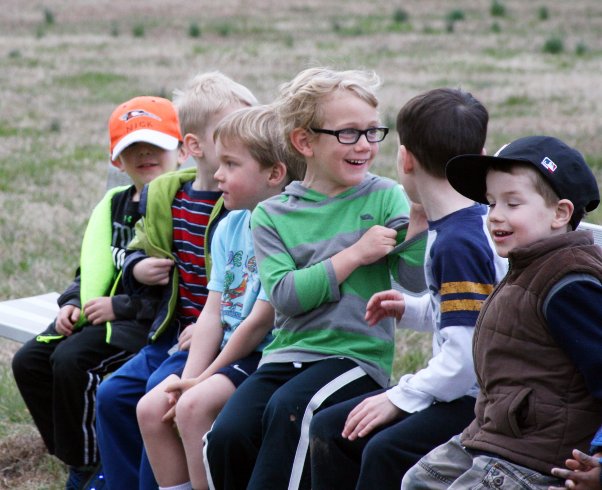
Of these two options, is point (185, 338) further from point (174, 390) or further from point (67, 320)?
point (67, 320)

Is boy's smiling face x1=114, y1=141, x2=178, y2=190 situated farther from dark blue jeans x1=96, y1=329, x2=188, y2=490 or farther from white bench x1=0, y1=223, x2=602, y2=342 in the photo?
dark blue jeans x1=96, y1=329, x2=188, y2=490

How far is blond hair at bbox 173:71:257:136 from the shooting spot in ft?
13.7

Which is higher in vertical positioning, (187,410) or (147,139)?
(147,139)

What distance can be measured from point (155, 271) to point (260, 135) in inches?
26.7

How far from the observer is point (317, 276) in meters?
3.34

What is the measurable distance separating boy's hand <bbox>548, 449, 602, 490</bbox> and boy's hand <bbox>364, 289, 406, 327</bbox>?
2.95 feet

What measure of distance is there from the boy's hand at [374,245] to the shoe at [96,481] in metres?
1.50

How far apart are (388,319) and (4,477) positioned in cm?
203

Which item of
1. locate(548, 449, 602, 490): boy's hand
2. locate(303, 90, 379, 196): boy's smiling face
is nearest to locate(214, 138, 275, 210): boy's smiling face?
locate(303, 90, 379, 196): boy's smiling face

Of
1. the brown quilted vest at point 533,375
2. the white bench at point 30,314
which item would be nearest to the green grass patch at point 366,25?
the white bench at point 30,314

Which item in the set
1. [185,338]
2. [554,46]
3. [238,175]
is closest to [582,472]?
[238,175]

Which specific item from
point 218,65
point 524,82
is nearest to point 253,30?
point 218,65

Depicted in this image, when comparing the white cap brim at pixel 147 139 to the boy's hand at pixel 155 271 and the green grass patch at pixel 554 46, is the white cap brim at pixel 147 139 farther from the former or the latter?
the green grass patch at pixel 554 46

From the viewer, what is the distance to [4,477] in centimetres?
468
